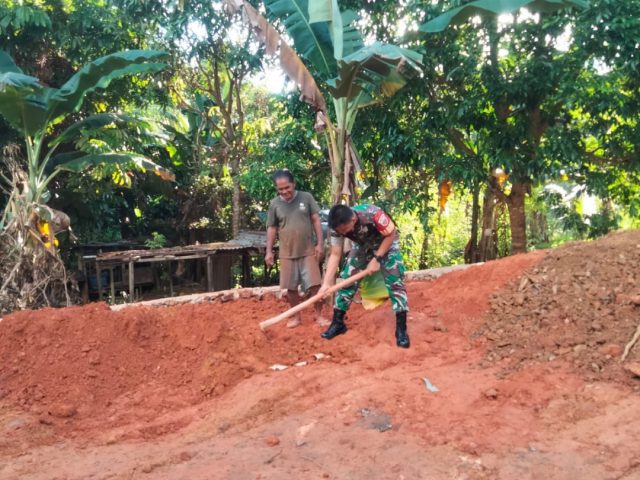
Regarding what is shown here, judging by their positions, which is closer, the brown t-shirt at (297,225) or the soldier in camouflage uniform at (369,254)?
the soldier in camouflage uniform at (369,254)

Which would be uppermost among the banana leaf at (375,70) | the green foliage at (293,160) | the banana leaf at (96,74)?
the banana leaf at (96,74)

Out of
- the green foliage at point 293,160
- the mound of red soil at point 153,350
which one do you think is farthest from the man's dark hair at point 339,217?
the green foliage at point 293,160

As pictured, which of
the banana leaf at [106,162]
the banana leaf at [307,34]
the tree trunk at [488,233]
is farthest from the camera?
the tree trunk at [488,233]

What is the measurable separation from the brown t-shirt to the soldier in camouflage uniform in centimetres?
31

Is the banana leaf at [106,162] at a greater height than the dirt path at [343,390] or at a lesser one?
greater

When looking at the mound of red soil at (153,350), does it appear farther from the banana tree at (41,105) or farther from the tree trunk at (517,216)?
the tree trunk at (517,216)

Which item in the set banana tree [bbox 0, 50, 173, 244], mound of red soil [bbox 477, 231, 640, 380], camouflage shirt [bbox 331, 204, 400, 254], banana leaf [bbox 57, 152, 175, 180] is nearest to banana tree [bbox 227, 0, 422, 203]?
camouflage shirt [bbox 331, 204, 400, 254]

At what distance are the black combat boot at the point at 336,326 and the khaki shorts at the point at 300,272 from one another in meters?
0.35

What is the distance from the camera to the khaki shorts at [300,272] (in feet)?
15.8

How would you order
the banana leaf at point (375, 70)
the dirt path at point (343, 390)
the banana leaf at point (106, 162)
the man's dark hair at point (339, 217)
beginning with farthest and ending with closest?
the banana leaf at point (106, 162) < the banana leaf at point (375, 70) < the man's dark hair at point (339, 217) < the dirt path at point (343, 390)

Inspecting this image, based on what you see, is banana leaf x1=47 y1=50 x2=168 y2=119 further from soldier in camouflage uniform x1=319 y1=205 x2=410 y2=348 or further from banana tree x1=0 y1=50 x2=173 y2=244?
soldier in camouflage uniform x1=319 y1=205 x2=410 y2=348

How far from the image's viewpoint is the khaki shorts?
4805 millimetres

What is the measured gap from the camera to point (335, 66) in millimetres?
5406

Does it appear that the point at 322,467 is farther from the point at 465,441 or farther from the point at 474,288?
the point at 474,288
